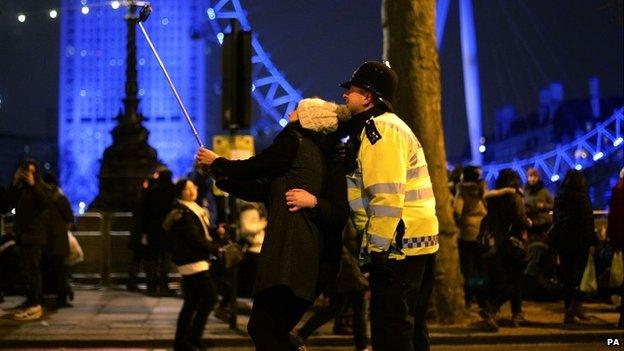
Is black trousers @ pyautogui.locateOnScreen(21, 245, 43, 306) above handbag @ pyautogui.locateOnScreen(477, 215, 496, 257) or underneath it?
underneath

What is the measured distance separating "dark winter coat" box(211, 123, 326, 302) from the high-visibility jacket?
0.25m

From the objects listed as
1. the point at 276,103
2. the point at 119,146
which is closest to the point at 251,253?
the point at 119,146

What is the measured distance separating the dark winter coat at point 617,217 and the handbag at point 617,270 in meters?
0.46

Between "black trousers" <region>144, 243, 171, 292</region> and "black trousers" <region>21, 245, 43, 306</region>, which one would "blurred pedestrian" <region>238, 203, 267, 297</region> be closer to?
"black trousers" <region>144, 243, 171, 292</region>

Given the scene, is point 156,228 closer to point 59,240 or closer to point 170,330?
point 59,240

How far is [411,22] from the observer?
34.7 ft

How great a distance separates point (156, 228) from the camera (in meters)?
13.6

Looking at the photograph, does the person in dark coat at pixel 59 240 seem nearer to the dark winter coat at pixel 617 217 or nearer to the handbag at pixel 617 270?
the dark winter coat at pixel 617 217

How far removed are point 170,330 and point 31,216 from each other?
2.12 metres

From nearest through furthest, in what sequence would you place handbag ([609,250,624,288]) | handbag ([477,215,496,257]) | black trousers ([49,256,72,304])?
1. handbag ([477,215,496,257])
2. handbag ([609,250,624,288])
3. black trousers ([49,256,72,304])

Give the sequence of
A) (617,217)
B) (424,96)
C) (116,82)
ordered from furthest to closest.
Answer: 1. (116,82)
2. (424,96)
3. (617,217)

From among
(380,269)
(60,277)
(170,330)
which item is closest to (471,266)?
(170,330)

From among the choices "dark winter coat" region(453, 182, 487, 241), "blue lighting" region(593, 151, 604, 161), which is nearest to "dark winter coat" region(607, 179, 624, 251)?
"dark winter coat" region(453, 182, 487, 241)

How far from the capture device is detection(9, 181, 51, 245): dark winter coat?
428 inches
